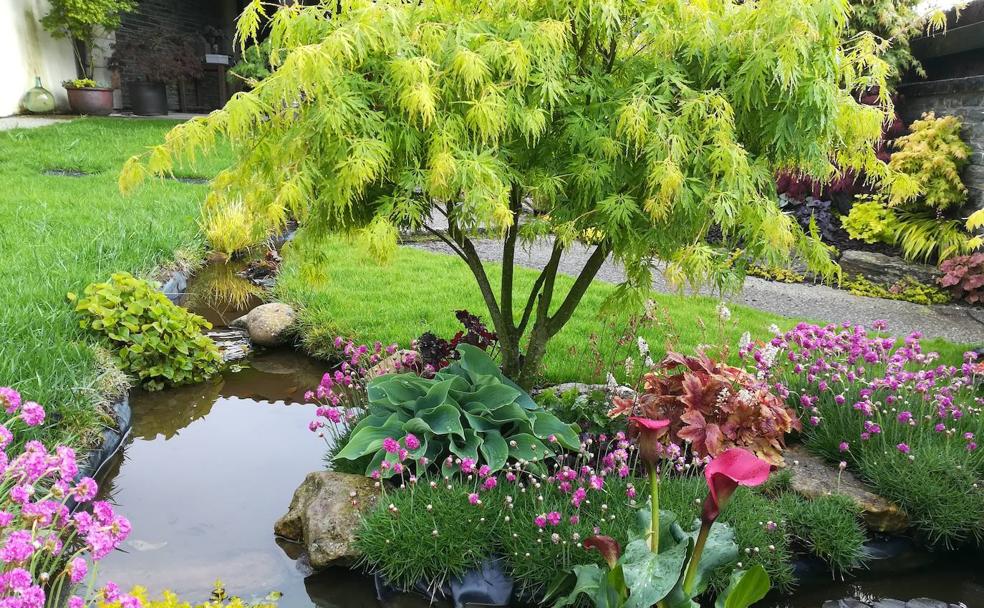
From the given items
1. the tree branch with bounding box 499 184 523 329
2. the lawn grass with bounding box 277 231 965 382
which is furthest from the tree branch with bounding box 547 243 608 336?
the lawn grass with bounding box 277 231 965 382

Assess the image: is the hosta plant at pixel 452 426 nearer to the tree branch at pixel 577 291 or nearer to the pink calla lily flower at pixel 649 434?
the tree branch at pixel 577 291

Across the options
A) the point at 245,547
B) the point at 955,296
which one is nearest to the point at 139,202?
the point at 245,547

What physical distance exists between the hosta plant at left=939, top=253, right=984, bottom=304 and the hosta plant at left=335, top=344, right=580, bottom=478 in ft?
17.2

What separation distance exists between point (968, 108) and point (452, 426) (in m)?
6.89

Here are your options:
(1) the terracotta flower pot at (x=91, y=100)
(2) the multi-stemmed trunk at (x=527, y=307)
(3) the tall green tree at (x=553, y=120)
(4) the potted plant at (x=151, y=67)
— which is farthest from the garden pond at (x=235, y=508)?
(4) the potted plant at (x=151, y=67)

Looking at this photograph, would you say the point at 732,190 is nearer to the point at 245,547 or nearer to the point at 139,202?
the point at 245,547

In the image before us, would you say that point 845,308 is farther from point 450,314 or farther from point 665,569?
point 665,569

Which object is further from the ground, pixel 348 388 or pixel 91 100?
pixel 91 100

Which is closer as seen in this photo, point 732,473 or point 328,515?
point 732,473

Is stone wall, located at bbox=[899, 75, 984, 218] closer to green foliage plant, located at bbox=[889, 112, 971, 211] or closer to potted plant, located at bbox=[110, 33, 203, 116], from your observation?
green foliage plant, located at bbox=[889, 112, 971, 211]

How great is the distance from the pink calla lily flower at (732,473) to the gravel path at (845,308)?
3.89m

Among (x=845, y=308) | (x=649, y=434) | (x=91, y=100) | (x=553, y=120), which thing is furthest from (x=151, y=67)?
(x=649, y=434)

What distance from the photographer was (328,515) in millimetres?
2852

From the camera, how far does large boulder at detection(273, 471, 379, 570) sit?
278cm
